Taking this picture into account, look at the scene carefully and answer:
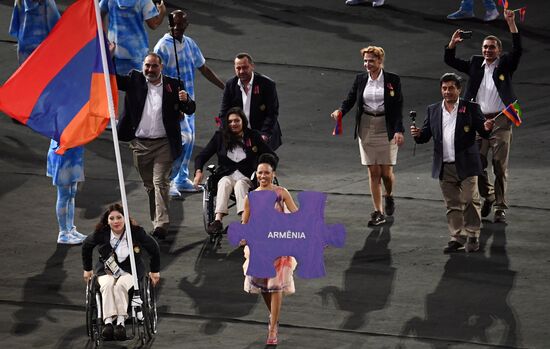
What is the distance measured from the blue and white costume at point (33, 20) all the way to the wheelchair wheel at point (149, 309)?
7112 mm

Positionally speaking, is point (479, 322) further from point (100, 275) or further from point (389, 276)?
point (100, 275)

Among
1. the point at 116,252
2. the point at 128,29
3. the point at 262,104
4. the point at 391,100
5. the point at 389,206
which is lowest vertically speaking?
the point at 389,206

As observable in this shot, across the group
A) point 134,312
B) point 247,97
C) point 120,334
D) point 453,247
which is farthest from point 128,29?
point 120,334

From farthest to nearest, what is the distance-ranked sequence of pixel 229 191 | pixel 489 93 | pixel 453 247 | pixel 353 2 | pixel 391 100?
pixel 353 2 < pixel 489 93 < pixel 391 100 < pixel 229 191 < pixel 453 247

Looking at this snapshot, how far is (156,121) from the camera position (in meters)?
16.5

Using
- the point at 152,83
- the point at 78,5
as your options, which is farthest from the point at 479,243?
the point at 78,5

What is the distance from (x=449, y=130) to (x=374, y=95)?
1.15m

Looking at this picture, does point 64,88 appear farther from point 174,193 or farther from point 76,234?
point 174,193

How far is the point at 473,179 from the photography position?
1598 cm

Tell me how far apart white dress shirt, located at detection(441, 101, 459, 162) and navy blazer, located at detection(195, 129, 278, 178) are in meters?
1.69

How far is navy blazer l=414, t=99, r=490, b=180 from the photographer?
15.9 metres

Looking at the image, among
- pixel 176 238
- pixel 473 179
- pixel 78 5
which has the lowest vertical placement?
pixel 176 238

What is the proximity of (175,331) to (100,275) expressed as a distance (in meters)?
0.78

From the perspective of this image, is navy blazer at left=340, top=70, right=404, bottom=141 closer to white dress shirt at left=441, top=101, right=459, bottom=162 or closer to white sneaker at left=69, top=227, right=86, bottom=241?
white dress shirt at left=441, top=101, right=459, bottom=162
